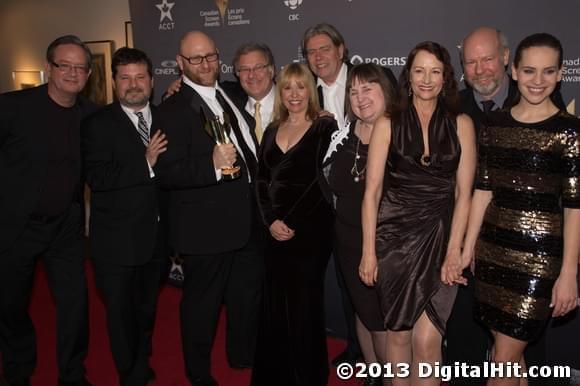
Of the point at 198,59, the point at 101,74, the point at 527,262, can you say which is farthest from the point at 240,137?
the point at 101,74

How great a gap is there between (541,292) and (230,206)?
5.68 ft

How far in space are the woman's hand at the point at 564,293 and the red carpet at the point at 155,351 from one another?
5.07ft

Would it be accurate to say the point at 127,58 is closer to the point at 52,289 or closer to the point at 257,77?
the point at 257,77

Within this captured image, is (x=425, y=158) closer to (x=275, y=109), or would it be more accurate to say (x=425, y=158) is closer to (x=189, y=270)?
(x=275, y=109)

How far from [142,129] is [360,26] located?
1911 millimetres

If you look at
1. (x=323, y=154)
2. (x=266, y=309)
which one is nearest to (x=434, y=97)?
(x=323, y=154)

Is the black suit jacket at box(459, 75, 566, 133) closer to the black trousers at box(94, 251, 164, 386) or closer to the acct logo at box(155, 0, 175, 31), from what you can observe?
the black trousers at box(94, 251, 164, 386)

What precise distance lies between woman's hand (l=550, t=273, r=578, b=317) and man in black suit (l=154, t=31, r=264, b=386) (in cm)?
172

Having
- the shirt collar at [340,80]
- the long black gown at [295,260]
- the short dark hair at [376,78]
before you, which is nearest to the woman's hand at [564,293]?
the short dark hair at [376,78]

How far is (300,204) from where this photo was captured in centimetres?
311

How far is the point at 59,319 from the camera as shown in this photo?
338 cm

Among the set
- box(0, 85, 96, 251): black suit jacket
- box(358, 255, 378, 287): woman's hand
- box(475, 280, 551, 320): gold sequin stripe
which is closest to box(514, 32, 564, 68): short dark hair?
box(475, 280, 551, 320): gold sequin stripe

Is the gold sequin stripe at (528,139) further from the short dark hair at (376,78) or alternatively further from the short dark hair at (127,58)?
the short dark hair at (127,58)

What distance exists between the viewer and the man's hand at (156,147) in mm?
3008
